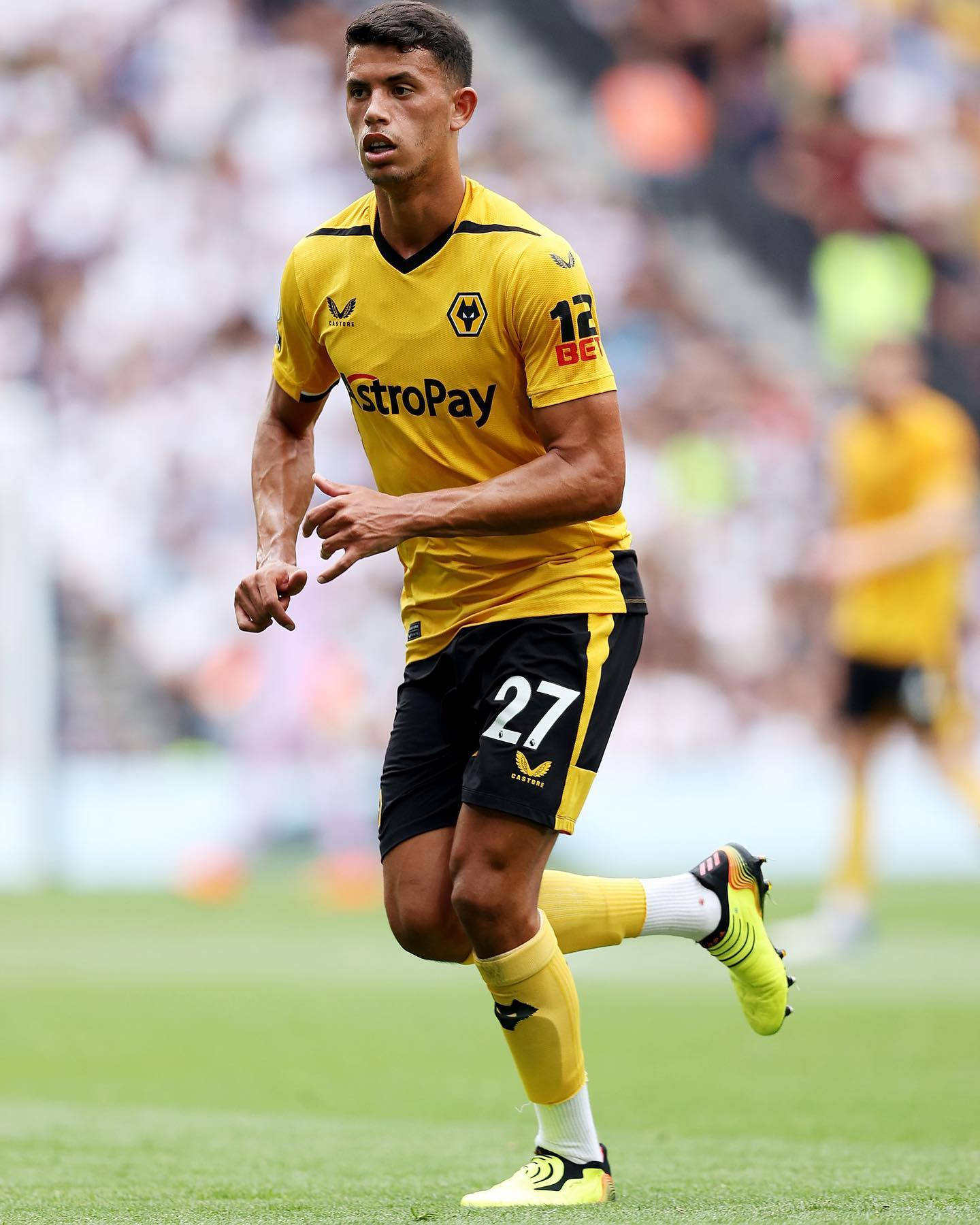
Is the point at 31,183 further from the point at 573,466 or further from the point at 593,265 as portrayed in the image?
the point at 573,466

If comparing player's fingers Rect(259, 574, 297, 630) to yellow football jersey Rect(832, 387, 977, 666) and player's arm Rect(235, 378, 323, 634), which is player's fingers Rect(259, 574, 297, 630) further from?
yellow football jersey Rect(832, 387, 977, 666)

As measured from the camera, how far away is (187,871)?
1341 centimetres

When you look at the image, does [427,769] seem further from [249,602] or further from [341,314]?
[341,314]

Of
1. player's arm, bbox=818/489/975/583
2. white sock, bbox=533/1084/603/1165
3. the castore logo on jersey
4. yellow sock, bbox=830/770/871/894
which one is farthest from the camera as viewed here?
player's arm, bbox=818/489/975/583

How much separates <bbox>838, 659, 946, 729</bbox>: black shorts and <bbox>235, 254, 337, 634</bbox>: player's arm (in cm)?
551

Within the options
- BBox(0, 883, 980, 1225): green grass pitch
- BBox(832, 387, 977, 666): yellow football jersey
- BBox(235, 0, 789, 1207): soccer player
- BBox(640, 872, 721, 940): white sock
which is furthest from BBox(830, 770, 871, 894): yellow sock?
BBox(235, 0, 789, 1207): soccer player

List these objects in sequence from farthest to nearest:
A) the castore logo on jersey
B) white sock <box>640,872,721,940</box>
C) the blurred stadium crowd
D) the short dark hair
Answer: the blurred stadium crowd < white sock <box>640,872,721,940</box> < the castore logo on jersey < the short dark hair

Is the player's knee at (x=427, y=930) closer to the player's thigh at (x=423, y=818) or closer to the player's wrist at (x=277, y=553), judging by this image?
the player's thigh at (x=423, y=818)

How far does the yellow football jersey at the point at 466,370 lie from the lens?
3936 millimetres

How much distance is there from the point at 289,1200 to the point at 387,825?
2.68 feet

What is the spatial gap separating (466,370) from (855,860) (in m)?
5.72

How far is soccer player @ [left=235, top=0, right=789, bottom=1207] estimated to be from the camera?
154 inches

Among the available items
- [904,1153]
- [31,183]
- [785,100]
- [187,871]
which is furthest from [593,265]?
[904,1153]

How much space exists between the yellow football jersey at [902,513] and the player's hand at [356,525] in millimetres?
6257
